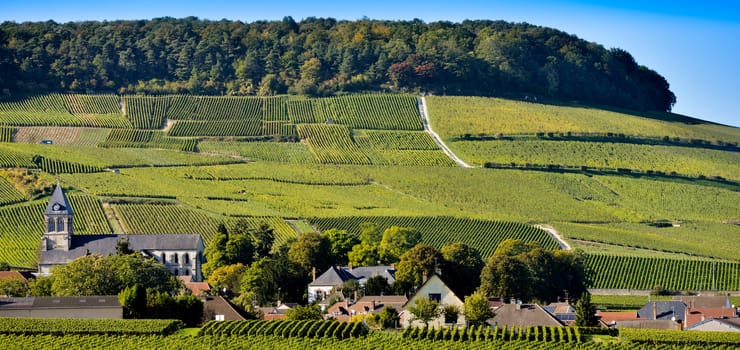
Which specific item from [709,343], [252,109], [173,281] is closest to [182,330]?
[173,281]

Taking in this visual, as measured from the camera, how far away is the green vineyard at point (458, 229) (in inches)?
4011

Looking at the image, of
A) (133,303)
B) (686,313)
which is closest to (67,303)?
(133,303)

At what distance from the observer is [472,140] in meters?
140

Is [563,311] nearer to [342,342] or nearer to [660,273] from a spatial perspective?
[342,342]

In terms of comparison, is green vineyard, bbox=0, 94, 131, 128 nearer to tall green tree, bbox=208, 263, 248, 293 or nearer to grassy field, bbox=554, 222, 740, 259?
grassy field, bbox=554, 222, 740, 259

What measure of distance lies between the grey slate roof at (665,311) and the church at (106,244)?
28.7m

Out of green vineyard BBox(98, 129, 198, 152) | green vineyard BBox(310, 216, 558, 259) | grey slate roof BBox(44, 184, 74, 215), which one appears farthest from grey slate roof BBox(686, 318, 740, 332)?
green vineyard BBox(98, 129, 198, 152)

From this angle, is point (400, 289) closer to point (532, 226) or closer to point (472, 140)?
point (532, 226)

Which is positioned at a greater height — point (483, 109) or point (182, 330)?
point (483, 109)

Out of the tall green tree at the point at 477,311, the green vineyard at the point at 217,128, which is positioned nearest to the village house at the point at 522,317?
the tall green tree at the point at 477,311

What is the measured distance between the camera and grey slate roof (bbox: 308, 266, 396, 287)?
86125mm

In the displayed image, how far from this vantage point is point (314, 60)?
16438 centimetres

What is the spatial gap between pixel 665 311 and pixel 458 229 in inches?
1167

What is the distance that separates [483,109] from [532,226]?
4332 centimetres
